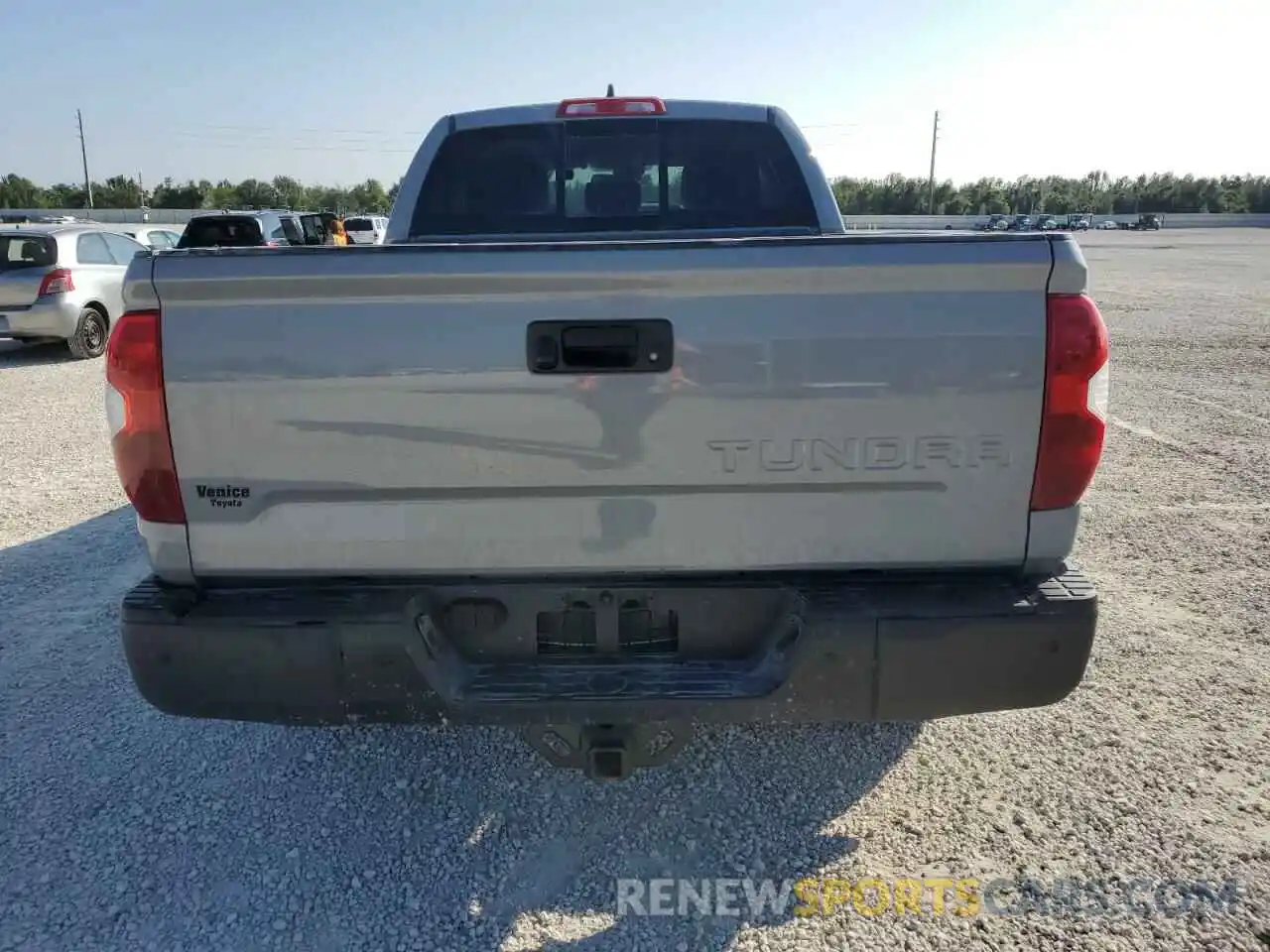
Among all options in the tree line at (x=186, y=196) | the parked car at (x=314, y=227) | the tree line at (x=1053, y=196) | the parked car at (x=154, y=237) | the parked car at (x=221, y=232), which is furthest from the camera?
the tree line at (x=1053, y=196)

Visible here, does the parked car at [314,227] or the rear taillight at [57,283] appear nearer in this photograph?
the rear taillight at [57,283]

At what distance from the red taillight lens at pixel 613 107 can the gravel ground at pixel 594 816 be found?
273cm

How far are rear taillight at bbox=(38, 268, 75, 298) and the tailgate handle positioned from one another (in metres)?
11.7

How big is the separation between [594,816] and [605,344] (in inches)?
62.2

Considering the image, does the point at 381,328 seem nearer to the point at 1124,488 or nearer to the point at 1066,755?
Result: the point at 1066,755

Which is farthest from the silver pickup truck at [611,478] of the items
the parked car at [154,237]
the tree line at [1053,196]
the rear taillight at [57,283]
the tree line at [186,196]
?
the tree line at [1053,196]

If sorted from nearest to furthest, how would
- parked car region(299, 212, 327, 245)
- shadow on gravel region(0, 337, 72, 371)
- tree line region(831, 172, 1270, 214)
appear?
shadow on gravel region(0, 337, 72, 371)
parked car region(299, 212, 327, 245)
tree line region(831, 172, 1270, 214)

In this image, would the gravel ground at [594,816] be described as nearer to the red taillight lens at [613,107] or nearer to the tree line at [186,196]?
the red taillight lens at [613,107]

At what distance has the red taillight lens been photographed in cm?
409

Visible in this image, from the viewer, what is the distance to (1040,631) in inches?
88.0

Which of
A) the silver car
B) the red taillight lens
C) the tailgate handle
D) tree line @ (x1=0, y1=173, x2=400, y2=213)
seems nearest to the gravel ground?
the tailgate handle

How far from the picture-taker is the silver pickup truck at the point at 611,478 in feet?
6.93

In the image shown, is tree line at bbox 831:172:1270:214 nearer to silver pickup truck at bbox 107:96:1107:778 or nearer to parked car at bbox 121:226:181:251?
parked car at bbox 121:226:181:251

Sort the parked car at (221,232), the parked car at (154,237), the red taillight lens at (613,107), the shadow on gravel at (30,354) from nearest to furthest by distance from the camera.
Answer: the red taillight lens at (613,107)
the shadow on gravel at (30,354)
the parked car at (221,232)
the parked car at (154,237)
